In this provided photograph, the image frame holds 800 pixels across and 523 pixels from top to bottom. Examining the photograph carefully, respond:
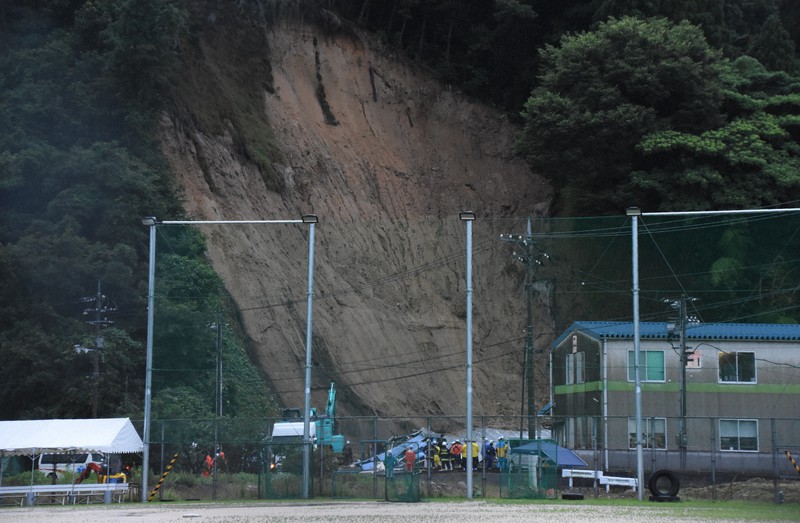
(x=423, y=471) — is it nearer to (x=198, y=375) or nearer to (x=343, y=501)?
(x=343, y=501)

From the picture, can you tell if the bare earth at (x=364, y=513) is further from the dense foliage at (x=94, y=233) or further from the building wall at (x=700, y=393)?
the building wall at (x=700, y=393)

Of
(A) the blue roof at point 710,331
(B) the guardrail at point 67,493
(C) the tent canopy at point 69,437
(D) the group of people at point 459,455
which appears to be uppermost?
(A) the blue roof at point 710,331

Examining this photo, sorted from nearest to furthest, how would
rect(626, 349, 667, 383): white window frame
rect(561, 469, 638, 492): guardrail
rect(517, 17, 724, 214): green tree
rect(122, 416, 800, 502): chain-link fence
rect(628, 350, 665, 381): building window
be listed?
rect(122, 416, 800, 502): chain-link fence, rect(561, 469, 638, 492): guardrail, rect(626, 349, 667, 383): white window frame, rect(628, 350, 665, 381): building window, rect(517, 17, 724, 214): green tree

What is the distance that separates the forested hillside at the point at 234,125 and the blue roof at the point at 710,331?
1.05 m

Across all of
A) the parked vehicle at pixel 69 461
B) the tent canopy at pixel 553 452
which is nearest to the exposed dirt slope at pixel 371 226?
the parked vehicle at pixel 69 461

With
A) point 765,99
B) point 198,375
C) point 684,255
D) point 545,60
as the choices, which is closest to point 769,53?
point 765,99

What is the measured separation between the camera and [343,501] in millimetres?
27500

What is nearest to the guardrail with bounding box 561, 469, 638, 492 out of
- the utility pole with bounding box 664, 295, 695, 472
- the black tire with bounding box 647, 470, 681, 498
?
the black tire with bounding box 647, 470, 681, 498

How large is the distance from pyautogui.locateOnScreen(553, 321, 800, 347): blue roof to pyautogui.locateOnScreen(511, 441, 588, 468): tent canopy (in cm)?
600

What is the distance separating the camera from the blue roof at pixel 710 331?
35.8 metres

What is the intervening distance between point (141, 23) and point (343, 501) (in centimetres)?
2497

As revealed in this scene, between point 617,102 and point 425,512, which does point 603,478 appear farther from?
point 617,102

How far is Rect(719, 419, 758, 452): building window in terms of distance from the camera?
3341 centimetres

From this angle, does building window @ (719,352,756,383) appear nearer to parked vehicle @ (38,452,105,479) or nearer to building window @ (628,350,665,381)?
building window @ (628,350,665,381)
